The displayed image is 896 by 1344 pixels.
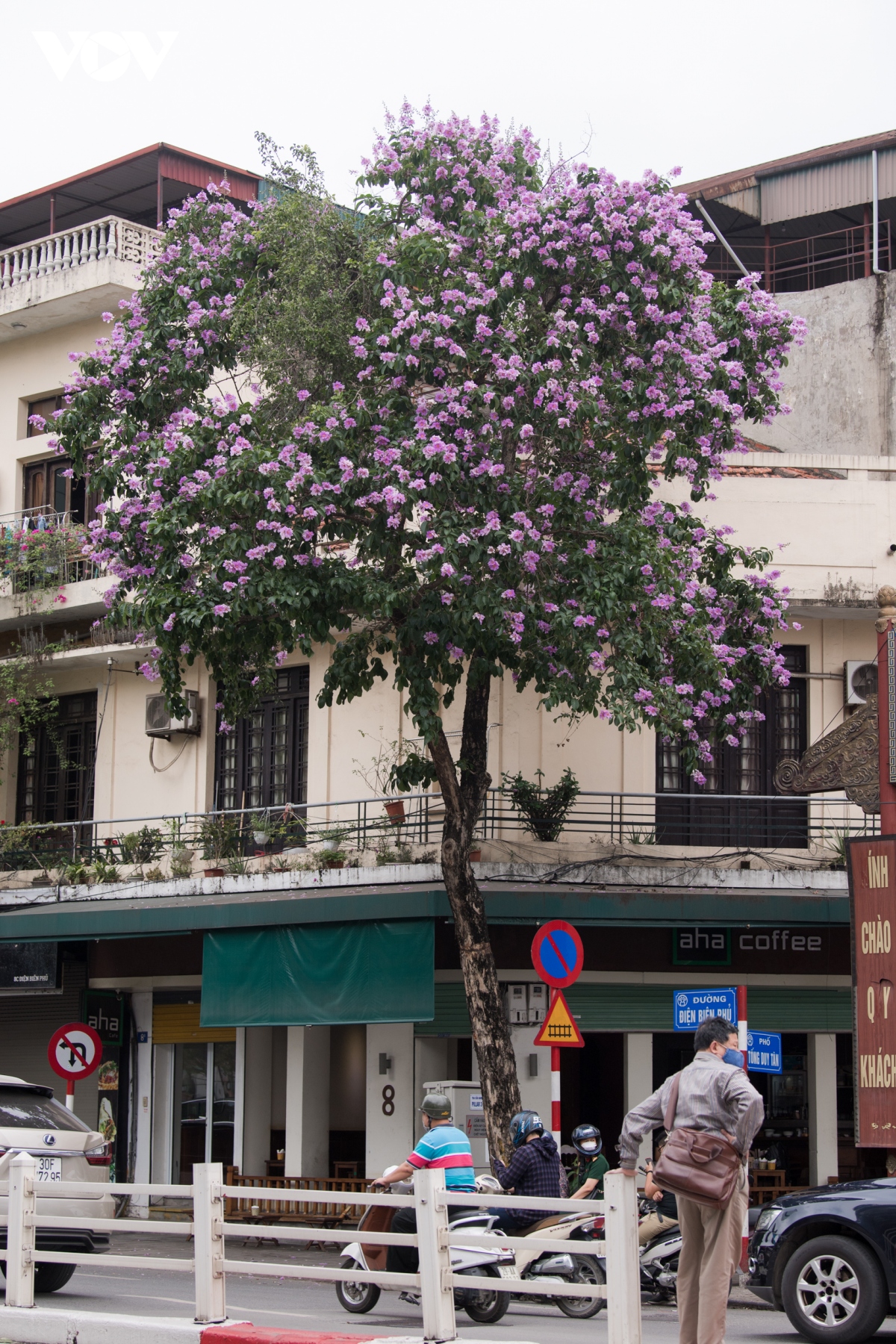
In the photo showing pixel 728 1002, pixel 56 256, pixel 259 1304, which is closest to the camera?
pixel 259 1304

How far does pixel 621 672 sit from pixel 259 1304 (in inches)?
251

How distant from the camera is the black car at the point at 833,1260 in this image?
9914mm

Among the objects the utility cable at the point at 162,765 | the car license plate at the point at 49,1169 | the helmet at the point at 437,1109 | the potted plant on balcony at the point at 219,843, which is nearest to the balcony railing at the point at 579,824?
the potted plant on balcony at the point at 219,843

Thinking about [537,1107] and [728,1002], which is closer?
[728,1002]

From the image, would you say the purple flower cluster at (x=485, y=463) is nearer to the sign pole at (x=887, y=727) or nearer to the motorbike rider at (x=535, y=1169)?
the sign pole at (x=887, y=727)

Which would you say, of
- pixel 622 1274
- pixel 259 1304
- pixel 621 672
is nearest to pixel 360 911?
pixel 621 672

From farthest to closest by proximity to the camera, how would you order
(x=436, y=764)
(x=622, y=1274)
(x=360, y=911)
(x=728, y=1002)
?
(x=360, y=911)
(x=436, y=764)
(x=728, y=1002)
(x=622, y=1274)

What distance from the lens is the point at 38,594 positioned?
23172 millimetres

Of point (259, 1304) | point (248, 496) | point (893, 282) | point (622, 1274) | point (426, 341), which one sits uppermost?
point (893, 282)

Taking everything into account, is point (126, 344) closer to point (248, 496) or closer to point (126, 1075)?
point (248, 496)

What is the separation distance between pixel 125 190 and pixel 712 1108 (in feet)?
78.3

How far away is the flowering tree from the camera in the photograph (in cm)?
1519

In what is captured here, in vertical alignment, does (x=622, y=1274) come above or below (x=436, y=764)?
below

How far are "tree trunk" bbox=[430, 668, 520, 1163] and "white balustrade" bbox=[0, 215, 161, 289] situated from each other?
10281mm
